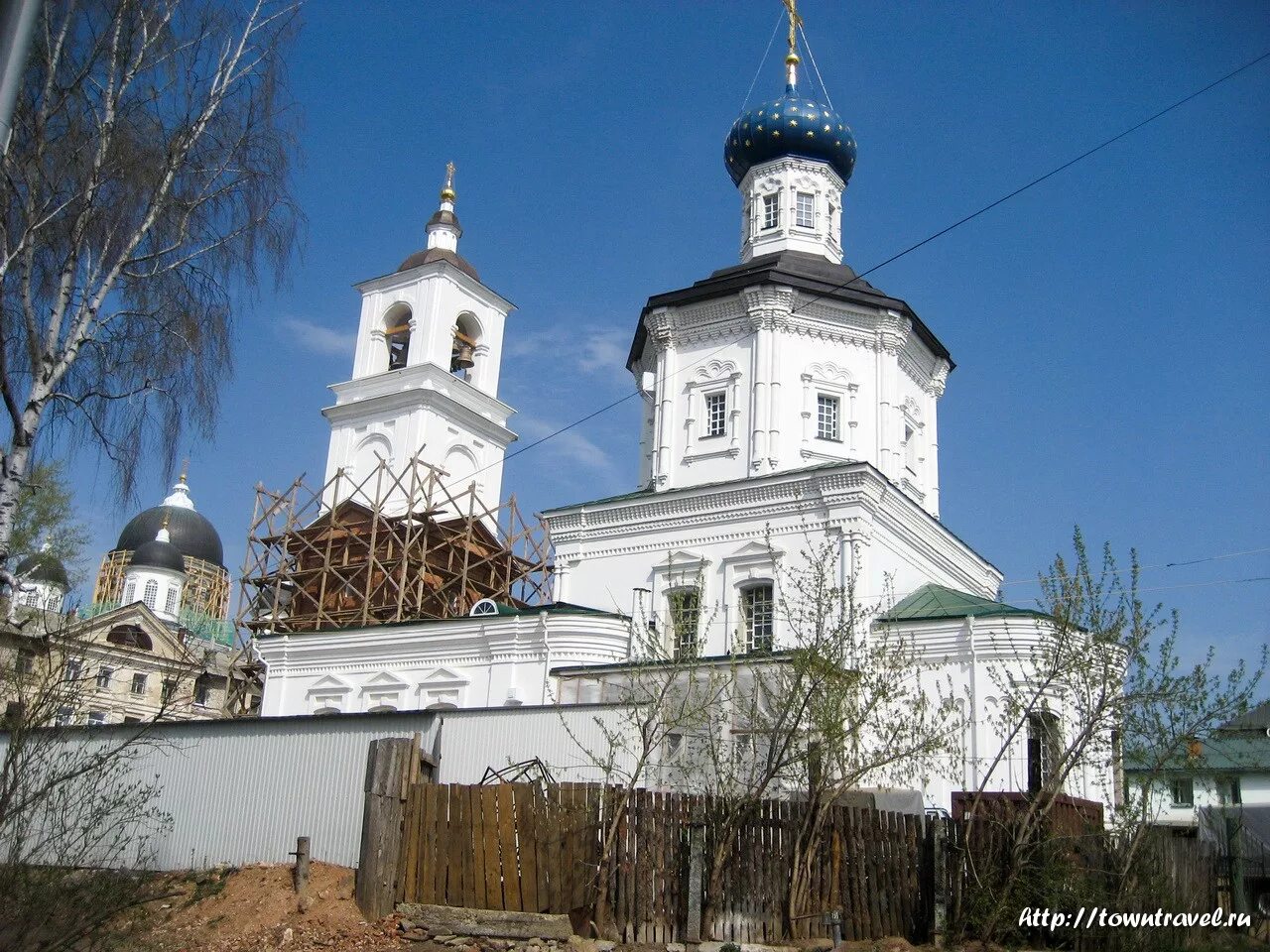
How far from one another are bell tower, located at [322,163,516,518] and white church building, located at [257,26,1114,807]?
665cm

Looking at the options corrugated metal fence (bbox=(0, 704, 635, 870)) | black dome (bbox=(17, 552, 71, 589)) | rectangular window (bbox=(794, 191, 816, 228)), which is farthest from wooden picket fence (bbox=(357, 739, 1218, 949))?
rectangular window (bbox=(794, 191, 816, 228))

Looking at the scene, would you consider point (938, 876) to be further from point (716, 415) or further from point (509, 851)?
point (716, 415)

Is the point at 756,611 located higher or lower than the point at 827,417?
lower

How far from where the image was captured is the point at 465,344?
32.1 metres

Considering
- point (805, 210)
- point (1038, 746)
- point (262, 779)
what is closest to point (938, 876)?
point (262, 779)

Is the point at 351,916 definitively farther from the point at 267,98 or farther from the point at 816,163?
the point at 816,163

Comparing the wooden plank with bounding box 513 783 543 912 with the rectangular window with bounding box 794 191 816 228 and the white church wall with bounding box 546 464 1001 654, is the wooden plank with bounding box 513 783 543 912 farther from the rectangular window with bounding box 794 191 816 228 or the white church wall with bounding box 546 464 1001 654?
the rectangular window with bounding box 794 191 816 228

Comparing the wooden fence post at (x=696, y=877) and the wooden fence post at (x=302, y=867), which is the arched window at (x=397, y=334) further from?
the wooden fence post at (x=696, y=877)

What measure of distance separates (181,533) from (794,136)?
38319 millimetres

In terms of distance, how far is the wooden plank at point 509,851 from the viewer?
1080 centimetres

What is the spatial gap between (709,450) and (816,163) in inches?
282

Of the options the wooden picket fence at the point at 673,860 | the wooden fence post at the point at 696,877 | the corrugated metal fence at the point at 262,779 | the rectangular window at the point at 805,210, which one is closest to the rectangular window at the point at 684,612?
the corrugated metal fence at the point at 262,779

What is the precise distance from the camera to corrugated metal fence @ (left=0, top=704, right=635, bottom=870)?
1348cm

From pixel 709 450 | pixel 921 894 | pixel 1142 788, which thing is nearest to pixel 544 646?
pixel 709 450
